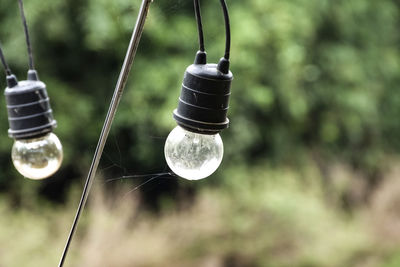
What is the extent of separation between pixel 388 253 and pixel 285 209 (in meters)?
0.97

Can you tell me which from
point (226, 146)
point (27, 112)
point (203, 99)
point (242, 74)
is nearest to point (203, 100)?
point (203, 99)

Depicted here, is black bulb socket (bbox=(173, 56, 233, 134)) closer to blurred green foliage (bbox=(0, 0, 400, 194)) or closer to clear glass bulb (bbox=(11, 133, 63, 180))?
clear glass bulb (bbox=(11, 133, 63, 180))

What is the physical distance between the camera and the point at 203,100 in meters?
0.75

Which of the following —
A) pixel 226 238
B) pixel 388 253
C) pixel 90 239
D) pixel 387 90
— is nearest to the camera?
pixel 90 239

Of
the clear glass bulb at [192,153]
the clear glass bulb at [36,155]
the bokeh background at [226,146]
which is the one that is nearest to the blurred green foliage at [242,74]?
the bokeh background at [226,146]

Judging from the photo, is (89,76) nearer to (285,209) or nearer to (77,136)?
(77,136)

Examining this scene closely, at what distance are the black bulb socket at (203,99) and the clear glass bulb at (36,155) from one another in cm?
27

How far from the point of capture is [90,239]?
9.08ft

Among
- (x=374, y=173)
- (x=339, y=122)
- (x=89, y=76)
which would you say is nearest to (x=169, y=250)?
(x=89, y=76)

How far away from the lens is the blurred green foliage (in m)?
3.05

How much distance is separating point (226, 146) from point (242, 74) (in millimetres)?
543

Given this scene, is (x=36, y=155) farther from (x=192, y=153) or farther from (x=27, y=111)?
(x=192, y=153)

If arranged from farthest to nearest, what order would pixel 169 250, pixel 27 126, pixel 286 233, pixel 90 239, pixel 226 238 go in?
pixel 286 233, pixel 226 238, pixel 169 250, pixel 90 239, pixel 27 126

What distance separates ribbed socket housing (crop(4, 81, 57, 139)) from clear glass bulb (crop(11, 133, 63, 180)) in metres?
0.02
